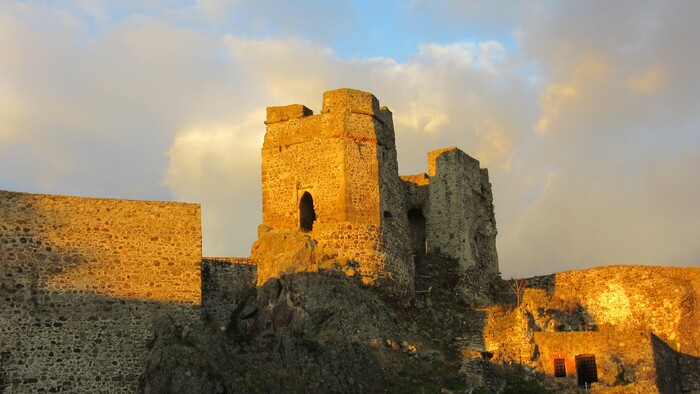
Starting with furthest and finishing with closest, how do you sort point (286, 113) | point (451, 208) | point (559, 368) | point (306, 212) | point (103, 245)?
point (451, 208) < point (286, 113) < point (306, 212) < point (559, 368) < point (103, 245)

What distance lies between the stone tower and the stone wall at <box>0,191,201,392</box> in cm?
537

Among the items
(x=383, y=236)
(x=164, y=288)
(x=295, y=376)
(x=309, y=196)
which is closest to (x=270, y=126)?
(x=309, y=196)

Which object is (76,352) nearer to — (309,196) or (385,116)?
(309,196)

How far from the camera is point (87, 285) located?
35.4 m

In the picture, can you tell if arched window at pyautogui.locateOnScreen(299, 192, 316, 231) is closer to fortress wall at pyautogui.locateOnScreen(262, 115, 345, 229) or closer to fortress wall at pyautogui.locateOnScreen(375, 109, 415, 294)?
fortress wall at pyautogui.locateOnScreen(262, 115, 345, 229)

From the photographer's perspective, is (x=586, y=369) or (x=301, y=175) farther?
(x=301, y=175)

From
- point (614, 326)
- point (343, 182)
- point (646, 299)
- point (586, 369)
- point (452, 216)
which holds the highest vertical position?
point (343, 182)

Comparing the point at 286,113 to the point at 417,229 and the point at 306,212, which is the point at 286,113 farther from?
the point at 417,229

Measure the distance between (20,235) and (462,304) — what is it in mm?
16857

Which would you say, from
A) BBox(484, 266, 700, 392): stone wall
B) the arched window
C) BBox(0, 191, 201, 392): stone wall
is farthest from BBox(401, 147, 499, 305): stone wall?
BBox(0, 191, 201, 392): stone wall

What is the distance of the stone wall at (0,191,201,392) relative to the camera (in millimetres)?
34125

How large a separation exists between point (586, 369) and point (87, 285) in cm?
1607

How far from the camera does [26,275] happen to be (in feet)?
113

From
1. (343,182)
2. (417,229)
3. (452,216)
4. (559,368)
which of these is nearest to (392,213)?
(343,182)
